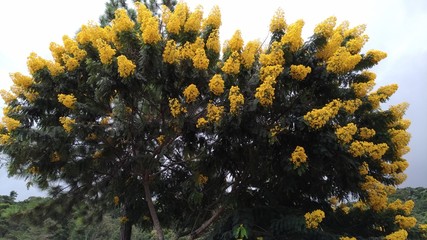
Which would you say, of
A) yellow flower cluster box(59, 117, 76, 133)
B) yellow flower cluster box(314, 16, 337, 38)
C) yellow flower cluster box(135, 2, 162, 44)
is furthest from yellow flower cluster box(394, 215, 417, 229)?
yellow flower cluster box(59, 117, 76, 133)

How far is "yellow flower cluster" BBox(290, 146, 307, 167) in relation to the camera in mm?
5879

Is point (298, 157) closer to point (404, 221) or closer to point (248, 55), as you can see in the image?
point (248, 55)

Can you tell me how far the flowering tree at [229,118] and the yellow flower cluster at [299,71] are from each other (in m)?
0.02

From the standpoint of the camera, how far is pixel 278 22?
6684 mm

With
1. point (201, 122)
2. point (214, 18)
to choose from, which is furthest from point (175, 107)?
point (214, 18)

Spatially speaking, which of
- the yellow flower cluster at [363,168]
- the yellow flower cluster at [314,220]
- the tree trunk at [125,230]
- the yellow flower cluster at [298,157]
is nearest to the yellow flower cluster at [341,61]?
the yellow flower cluster at [298,157]

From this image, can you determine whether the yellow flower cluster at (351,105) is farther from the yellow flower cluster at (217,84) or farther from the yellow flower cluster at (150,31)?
the yellow flower cluster at (150,31)

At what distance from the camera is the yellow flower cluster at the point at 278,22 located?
669 centimetres

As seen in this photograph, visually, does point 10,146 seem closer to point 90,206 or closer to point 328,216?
point 90,206

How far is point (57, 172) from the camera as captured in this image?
7.48m

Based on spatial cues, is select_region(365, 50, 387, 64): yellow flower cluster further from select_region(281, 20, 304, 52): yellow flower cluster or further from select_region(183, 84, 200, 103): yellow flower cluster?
select_region(183, 84, 200, 103): yellow flower cluster

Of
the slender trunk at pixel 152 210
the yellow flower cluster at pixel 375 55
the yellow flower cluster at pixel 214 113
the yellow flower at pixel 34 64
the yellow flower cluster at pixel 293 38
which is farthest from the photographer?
the slender trunk at pixel 152 210

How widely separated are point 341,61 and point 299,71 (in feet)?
2.01

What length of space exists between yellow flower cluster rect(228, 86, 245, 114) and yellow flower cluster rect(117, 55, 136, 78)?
140 centimetres
